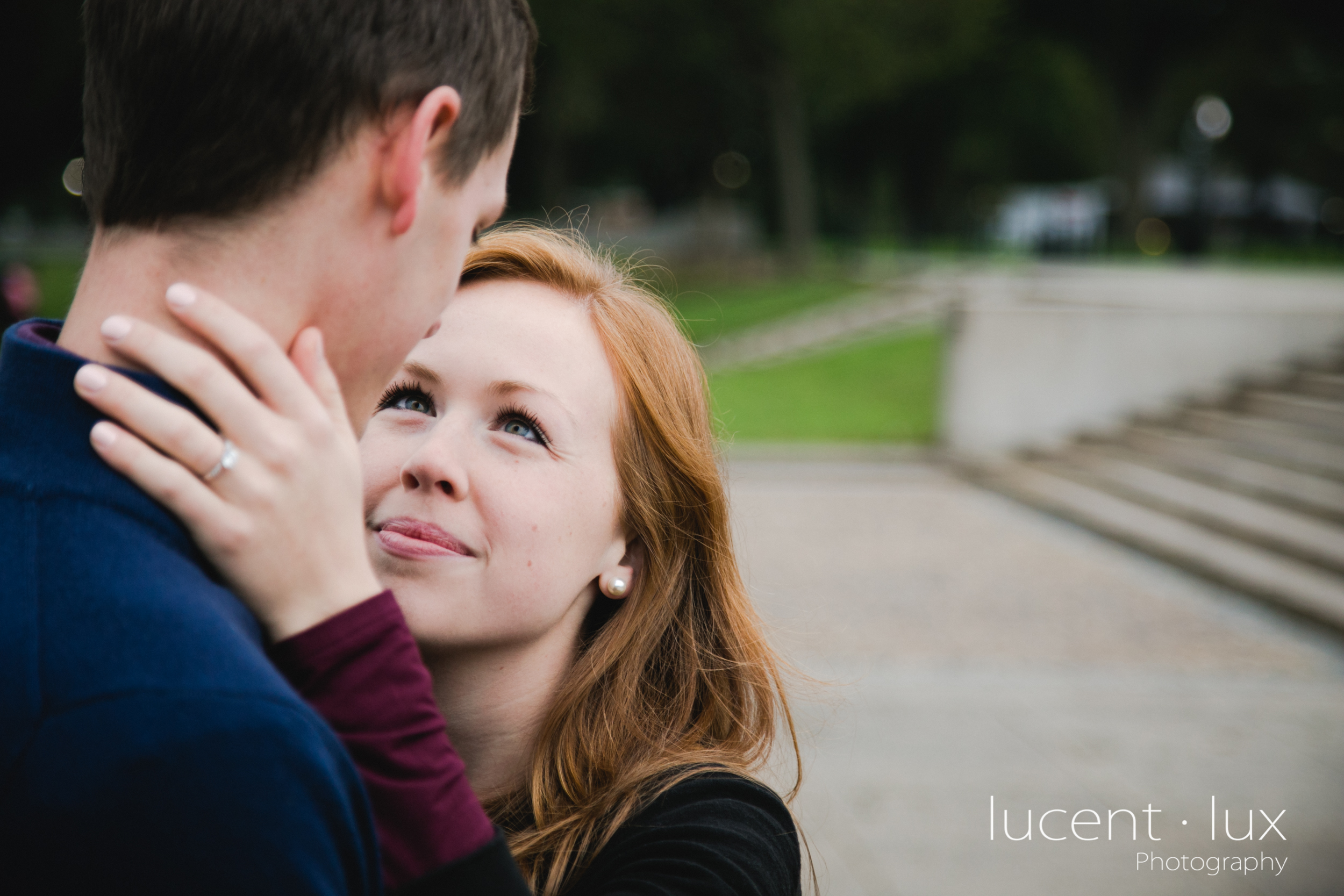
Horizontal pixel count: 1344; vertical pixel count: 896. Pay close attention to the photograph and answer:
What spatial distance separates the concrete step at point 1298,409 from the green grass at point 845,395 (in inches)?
151

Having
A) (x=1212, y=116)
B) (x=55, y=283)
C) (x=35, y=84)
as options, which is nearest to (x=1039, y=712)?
(x=35, y=84)

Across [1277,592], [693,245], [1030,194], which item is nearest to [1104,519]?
[1277,592]

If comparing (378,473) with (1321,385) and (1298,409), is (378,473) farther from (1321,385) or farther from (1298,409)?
(1321,385)

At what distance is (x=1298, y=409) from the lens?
1138cm

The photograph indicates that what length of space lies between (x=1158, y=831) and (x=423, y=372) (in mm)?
4051

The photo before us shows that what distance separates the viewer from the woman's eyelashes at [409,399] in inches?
73.9

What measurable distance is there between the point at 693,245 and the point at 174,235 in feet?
133

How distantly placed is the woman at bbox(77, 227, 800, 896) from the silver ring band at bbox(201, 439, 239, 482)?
573 millimetres

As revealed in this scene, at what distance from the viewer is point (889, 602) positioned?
783cm

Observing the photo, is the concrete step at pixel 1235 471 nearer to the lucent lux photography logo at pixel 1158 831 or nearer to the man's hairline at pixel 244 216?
the lucent lux photography logo at pixel 1158 831

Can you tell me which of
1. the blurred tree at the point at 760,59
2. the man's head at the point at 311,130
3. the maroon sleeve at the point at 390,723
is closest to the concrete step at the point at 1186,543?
the maroon sleeve at the point at 390,723

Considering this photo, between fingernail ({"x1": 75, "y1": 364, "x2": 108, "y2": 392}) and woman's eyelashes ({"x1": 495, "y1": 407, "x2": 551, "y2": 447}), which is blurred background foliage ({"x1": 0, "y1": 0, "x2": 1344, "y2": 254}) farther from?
fingernail ({"x1": 75, "y1": 364, "x2": 108, "y2": 392})

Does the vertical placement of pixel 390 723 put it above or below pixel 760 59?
below

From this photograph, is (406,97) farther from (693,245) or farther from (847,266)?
(693,245)
